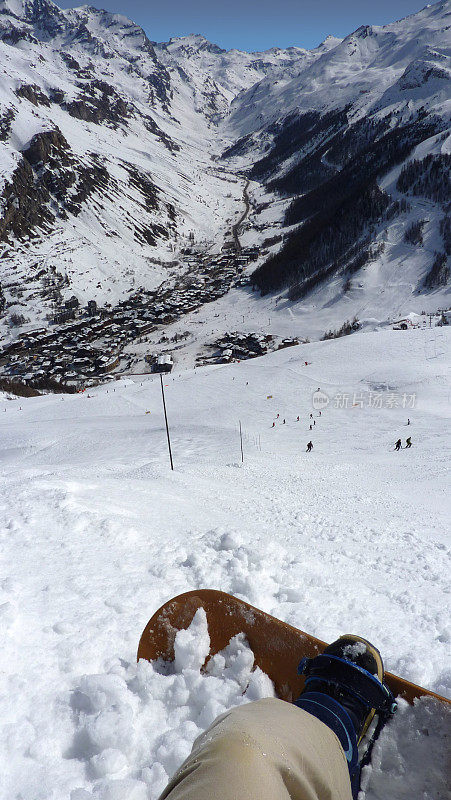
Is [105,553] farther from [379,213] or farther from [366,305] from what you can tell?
[379,213]

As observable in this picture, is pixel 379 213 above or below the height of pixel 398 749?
above

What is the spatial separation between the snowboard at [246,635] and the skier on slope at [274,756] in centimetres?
75

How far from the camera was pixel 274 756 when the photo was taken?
5.46 feet

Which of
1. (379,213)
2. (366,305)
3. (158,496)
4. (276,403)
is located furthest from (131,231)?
(158,496)

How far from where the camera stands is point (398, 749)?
2916 mm

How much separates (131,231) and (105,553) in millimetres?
170586

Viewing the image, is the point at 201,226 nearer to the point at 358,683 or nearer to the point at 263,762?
the point at 358,683

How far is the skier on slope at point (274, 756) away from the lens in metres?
1.51

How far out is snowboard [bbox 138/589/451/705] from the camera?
135 inches

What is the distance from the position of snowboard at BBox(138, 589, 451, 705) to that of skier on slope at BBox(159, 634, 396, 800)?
2.45 ft

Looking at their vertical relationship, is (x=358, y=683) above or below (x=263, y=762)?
below

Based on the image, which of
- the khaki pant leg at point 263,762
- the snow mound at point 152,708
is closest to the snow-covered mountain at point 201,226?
the snow mound at point 152,708

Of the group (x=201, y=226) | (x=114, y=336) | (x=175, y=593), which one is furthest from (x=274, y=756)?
(x=201, y=226)

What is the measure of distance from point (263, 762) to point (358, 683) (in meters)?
1.66
